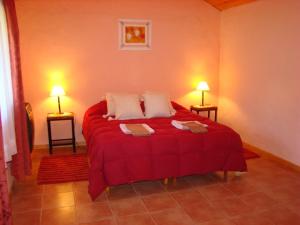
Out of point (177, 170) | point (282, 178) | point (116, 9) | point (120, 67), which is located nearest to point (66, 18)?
point (116, 9)

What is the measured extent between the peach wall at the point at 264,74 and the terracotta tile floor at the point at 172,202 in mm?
717

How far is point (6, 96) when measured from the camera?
9.75 feet

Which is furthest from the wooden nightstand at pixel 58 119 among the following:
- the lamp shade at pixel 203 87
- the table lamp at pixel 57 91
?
the lamp shade at pixel 203 87

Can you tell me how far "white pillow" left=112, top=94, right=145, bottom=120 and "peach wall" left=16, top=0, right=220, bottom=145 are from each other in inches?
25.0

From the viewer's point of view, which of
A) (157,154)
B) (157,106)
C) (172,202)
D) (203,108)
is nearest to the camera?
(172,202)

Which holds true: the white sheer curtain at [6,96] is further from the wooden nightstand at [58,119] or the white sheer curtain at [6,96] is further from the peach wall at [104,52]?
the peach wall at [104,52]

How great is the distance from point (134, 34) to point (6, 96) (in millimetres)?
2455

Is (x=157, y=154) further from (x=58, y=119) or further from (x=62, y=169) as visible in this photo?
(x=58, y=119)

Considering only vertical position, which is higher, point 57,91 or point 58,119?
point 57,91

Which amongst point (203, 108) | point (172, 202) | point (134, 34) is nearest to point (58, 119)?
point (134, 34)

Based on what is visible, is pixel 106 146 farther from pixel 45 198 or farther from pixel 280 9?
pixel 280 9

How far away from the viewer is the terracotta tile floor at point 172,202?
2600mm

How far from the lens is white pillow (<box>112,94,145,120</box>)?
4074mm

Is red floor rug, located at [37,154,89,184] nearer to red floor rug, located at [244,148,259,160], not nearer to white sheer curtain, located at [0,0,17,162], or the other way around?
white sheer curtain, located at [0,0,17,162]
